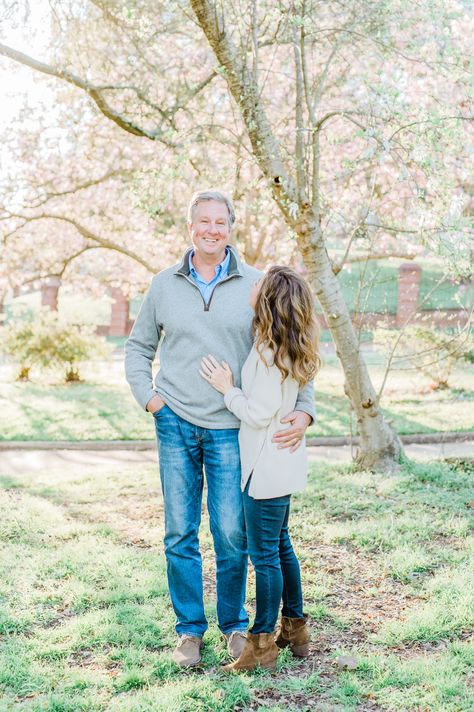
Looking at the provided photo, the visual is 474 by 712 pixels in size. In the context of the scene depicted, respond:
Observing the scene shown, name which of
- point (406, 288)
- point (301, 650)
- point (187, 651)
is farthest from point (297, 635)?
point (406, 288)

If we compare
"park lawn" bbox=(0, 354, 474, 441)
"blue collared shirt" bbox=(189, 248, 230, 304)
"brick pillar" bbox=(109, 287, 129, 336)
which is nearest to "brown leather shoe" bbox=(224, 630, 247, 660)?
"blue collared shirt" bbox=(189, 248, 230, 304)

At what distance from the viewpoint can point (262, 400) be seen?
3072mm

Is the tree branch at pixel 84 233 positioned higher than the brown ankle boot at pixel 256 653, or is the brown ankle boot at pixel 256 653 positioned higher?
the tree branch at pixel 84 233

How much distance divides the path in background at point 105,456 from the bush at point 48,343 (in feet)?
18.7

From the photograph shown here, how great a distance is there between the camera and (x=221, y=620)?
136 inches

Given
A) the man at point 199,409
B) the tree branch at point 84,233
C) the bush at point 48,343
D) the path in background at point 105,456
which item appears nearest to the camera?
the man at point 199,409

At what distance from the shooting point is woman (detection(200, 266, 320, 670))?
3064mm

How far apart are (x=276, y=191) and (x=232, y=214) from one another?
8.77 ft

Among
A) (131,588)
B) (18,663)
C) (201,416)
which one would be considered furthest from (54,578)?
(201,416)

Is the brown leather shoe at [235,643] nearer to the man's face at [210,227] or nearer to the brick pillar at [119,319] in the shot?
the man's face at [210,227]

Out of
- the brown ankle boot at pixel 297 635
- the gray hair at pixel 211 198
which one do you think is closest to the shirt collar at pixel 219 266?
the gray hair at pixel 211 198

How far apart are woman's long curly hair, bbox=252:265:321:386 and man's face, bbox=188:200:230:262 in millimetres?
352

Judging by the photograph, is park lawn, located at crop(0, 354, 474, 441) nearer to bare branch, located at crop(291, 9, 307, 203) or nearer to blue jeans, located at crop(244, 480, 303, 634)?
bare branch, located at crop(291, 9, 307, 203)

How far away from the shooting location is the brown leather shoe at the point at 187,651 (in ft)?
10.7
